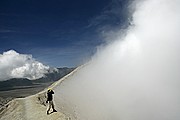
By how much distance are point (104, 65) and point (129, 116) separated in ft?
300

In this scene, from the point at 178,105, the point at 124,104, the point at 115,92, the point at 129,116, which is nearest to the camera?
the point at 129,116

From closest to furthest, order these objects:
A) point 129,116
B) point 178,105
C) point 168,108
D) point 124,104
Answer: point 129,116 < point 124,104 < point 168,108 < point 178,105

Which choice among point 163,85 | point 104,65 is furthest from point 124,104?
point 163,85

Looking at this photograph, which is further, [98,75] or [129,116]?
[98,75]

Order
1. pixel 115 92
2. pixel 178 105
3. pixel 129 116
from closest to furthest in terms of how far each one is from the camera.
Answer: pixel 129 116, pixel 115 92, pixel 178 105

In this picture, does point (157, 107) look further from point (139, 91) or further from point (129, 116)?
point (129, 116)

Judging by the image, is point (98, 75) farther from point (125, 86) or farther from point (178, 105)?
point (178, 105)

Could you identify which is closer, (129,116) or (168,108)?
(129,116)

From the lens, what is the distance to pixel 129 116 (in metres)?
99.5

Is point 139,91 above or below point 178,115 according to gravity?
above

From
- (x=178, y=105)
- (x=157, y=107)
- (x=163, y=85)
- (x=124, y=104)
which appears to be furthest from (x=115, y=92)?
(x=163, y=85)

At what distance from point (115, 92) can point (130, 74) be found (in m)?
62.5

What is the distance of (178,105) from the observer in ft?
494

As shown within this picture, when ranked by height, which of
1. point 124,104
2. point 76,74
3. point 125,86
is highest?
point 76,74
